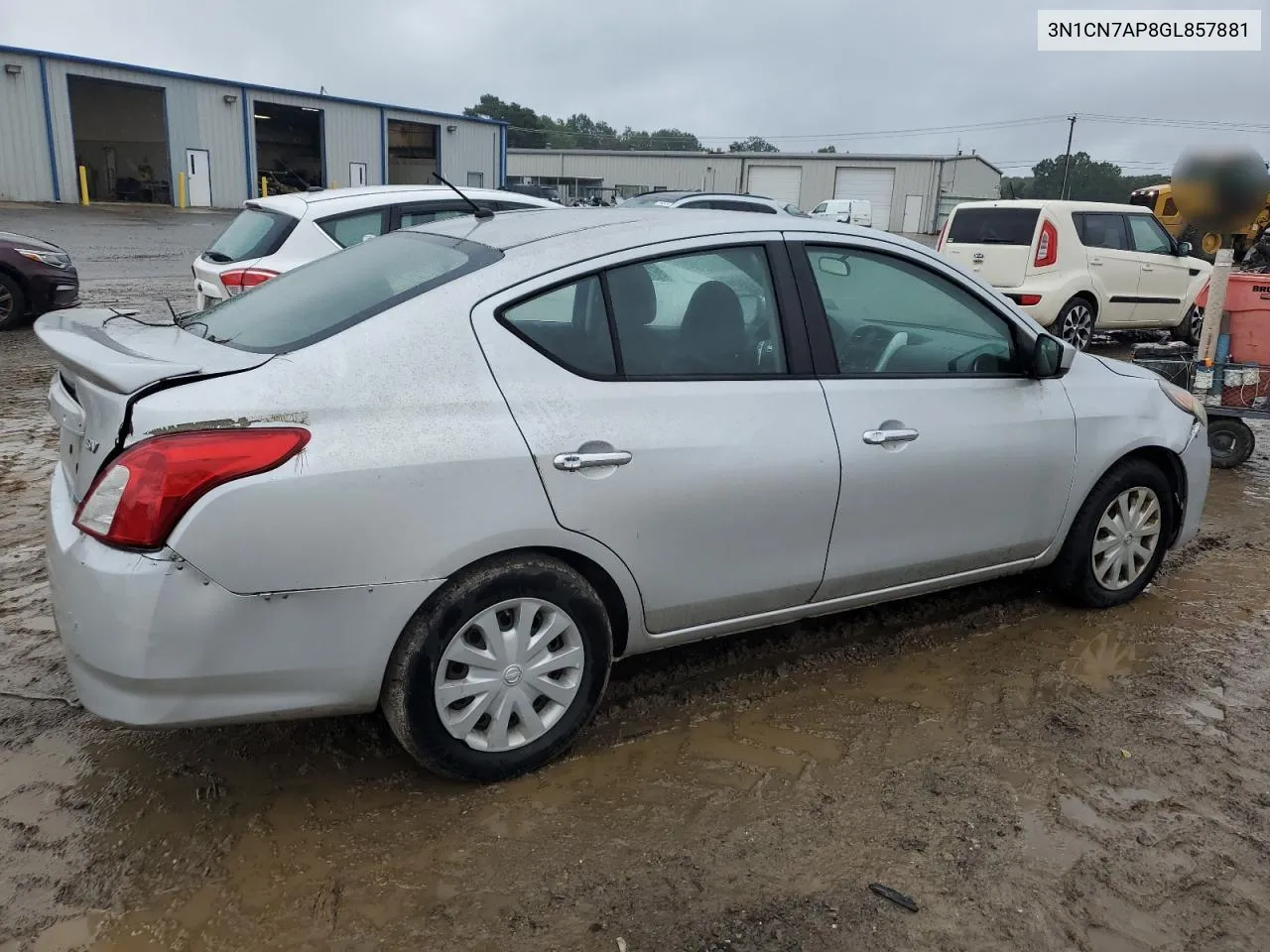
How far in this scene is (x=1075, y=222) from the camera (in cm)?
1083

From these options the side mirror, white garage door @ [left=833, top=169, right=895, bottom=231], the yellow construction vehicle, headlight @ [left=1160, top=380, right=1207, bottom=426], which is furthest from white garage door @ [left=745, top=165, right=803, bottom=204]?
the side mirror

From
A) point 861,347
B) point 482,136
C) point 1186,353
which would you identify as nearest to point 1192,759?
point 861,347

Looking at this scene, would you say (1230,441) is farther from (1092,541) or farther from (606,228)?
(606,228)

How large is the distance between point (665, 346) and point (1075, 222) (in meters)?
9.40

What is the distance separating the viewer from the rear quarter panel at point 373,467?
95.0 inches

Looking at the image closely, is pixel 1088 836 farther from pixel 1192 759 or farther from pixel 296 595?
pixel 296 595

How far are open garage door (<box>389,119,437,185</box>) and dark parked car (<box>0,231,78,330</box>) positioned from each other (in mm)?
30221

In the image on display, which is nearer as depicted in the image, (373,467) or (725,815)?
(373,467)

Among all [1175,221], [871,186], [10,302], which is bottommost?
[10,302]

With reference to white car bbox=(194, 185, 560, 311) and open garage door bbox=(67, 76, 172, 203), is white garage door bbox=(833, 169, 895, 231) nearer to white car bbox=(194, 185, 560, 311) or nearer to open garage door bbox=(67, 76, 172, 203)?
open garage door bbox=(67, 76, 172, 203)

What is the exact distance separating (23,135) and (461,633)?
34947 mm

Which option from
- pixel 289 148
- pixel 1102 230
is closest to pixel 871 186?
pixel 289 148

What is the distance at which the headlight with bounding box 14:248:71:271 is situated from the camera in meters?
10.4

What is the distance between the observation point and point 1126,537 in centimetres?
427
